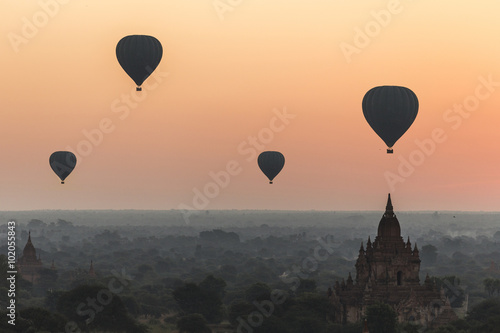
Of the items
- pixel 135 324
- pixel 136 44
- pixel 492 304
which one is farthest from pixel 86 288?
pixel 492 304

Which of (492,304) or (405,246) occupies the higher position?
(405,246)

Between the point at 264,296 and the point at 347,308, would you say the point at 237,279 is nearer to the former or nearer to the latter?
the point at 264,296

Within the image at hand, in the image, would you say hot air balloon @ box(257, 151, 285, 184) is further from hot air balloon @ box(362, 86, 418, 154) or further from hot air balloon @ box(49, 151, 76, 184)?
hot air balloon @ box(362, 86, 418, 154)

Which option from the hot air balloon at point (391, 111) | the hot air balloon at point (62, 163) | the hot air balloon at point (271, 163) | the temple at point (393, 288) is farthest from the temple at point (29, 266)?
the hot air balloon at point (391, 111)

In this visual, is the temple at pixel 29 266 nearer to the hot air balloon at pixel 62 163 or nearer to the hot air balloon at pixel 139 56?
the hot air balloon at pixel 62 163

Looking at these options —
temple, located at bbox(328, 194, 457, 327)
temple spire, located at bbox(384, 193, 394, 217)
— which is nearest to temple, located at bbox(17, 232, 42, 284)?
temple, located at bbox(328, 194, 457, 327)
